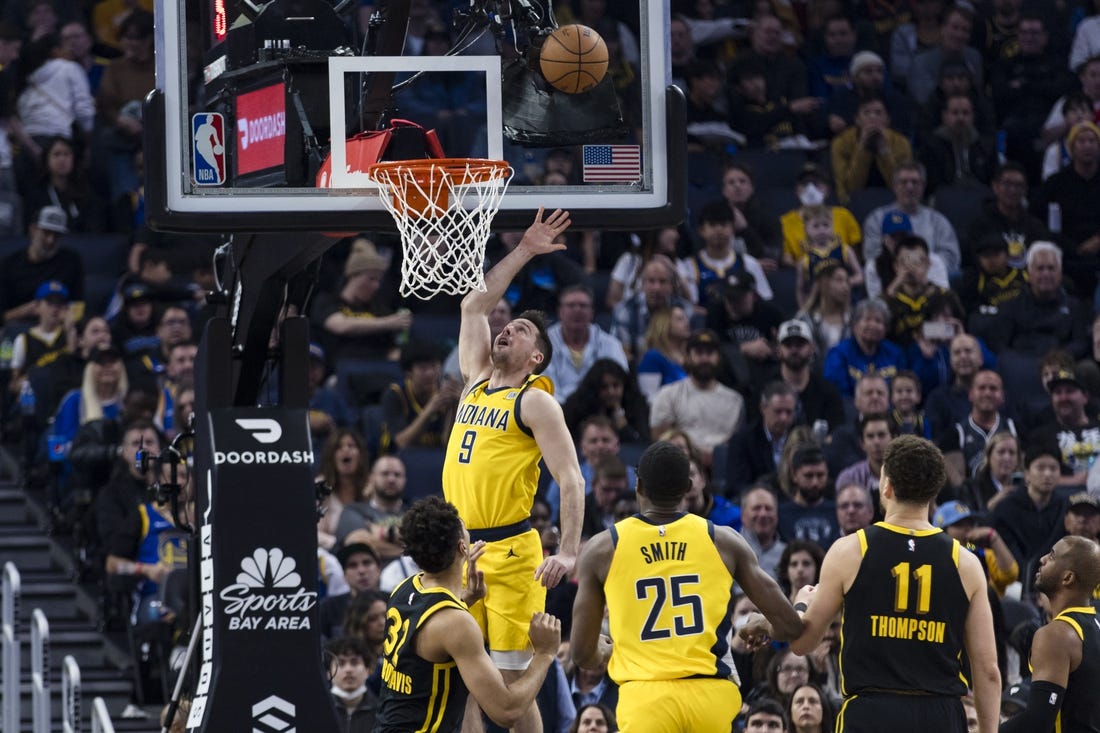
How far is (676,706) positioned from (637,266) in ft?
27.3

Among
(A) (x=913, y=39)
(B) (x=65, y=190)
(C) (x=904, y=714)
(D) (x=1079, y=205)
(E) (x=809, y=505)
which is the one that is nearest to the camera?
(C) (x=904, y=714)

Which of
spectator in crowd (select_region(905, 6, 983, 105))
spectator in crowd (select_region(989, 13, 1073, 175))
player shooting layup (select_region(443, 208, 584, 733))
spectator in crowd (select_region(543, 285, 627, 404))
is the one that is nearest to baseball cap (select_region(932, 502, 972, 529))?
spectator in crowd (select_region(543, 285, 627, 404))

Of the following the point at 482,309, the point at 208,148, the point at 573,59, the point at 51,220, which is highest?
the point at 573,59

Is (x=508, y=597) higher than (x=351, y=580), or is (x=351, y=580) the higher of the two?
(x=508, y=597)

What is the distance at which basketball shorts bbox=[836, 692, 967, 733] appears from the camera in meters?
8.20

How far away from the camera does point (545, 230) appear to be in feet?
30.1

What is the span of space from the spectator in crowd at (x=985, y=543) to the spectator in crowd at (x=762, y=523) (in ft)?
3.43

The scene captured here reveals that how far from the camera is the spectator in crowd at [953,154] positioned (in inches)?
765

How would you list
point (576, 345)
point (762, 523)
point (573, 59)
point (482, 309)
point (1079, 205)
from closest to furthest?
1. point (573, 59)
2. point (482, 309)
3. point (762, 523)
4. point (576, 345)
5. point (1079, 205)

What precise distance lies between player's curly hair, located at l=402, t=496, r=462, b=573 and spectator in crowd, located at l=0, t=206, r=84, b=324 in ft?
29.9

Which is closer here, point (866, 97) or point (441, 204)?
point (441, 204)

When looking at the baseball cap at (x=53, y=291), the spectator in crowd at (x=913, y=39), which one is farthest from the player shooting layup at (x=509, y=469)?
the spectator in crowd at (x=913, y=39)

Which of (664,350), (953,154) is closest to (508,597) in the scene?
(664,350)

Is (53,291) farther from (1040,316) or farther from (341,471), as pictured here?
(1040,316)
